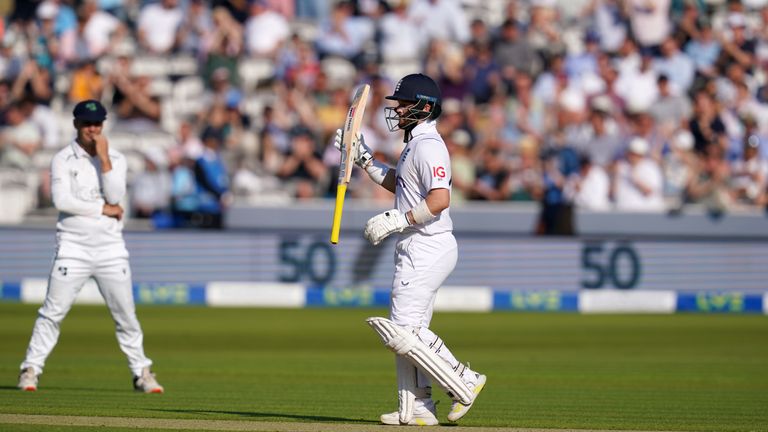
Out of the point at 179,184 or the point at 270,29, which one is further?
the point at 270,29

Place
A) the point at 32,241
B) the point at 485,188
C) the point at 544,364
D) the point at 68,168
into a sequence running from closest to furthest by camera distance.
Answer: the point at 68,168, the point at 544,364, the point at 32,241, the point at 485,188

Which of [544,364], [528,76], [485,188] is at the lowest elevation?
[544,364]

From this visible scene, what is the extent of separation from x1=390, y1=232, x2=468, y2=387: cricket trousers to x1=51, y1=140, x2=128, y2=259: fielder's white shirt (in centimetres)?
266

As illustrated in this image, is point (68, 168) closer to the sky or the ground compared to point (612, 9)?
closer to the ground

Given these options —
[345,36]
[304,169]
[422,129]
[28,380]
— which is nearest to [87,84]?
[304,169]

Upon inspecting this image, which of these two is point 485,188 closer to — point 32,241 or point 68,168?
point 32,241

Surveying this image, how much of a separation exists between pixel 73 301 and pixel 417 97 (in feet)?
10.1

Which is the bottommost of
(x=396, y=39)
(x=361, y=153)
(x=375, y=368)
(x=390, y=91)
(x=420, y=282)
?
(x=375, y=368)

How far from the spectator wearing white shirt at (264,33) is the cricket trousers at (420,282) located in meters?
12.9

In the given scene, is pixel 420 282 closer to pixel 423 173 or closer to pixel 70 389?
pixel 423 173

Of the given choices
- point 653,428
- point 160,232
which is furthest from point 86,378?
point 160,232

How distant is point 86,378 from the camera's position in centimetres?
1016

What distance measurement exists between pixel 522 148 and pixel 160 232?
4859 mm

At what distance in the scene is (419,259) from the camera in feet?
23.4
